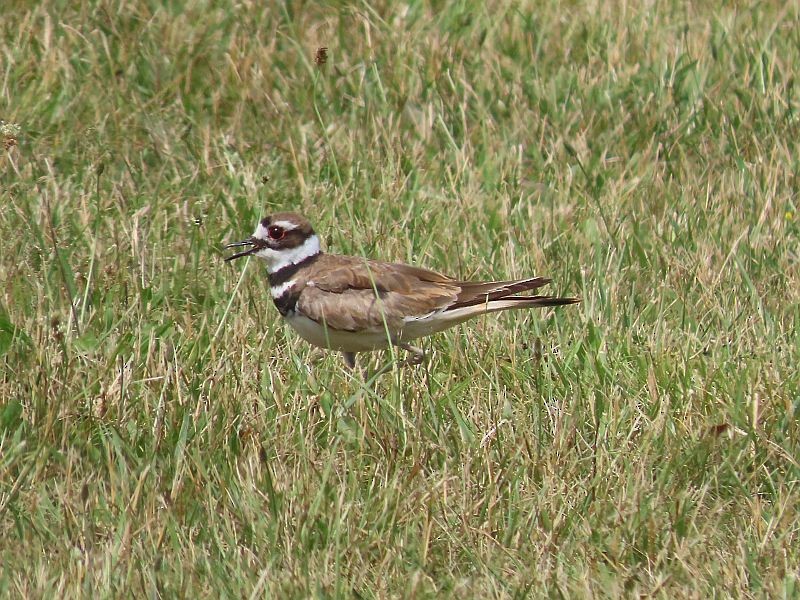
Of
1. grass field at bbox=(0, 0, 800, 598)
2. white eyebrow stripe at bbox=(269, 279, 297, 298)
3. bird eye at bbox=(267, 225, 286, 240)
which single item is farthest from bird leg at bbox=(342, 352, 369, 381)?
bird eye at bbox=(267, 225, 286, 240)

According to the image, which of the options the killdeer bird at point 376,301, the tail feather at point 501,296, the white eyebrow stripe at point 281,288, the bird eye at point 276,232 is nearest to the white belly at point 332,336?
the killdeer bird at point 376,301

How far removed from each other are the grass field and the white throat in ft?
0.81

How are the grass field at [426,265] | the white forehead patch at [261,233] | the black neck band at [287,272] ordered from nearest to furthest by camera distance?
the grass field at [426,265], the black neck band at [287,272], the white forehead patch at [261,233]

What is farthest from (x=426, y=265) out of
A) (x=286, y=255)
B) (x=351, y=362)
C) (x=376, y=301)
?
(x=376, y=301)

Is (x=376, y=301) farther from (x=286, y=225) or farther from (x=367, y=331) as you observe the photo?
(x=286, y=225)

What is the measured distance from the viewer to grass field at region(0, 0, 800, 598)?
165 inches

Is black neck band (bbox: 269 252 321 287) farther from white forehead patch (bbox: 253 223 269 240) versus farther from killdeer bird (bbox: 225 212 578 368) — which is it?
white forehead patch (bbox: 253 223 269 240)

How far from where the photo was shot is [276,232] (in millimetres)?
5844

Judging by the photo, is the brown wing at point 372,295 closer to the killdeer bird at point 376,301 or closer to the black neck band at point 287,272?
the killdeer bird at point 376,301

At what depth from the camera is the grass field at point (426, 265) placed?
4.20 m

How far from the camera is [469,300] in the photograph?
5473 millimetres

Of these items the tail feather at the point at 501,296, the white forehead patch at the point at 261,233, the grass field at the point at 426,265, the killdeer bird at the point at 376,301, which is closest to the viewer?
the grass field at the point at 426,265

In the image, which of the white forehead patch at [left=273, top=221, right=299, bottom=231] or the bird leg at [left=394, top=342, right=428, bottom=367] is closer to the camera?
→ the bird leg at [left=394, top=342, right=428, bottom=367]

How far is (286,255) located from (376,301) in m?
0.58
